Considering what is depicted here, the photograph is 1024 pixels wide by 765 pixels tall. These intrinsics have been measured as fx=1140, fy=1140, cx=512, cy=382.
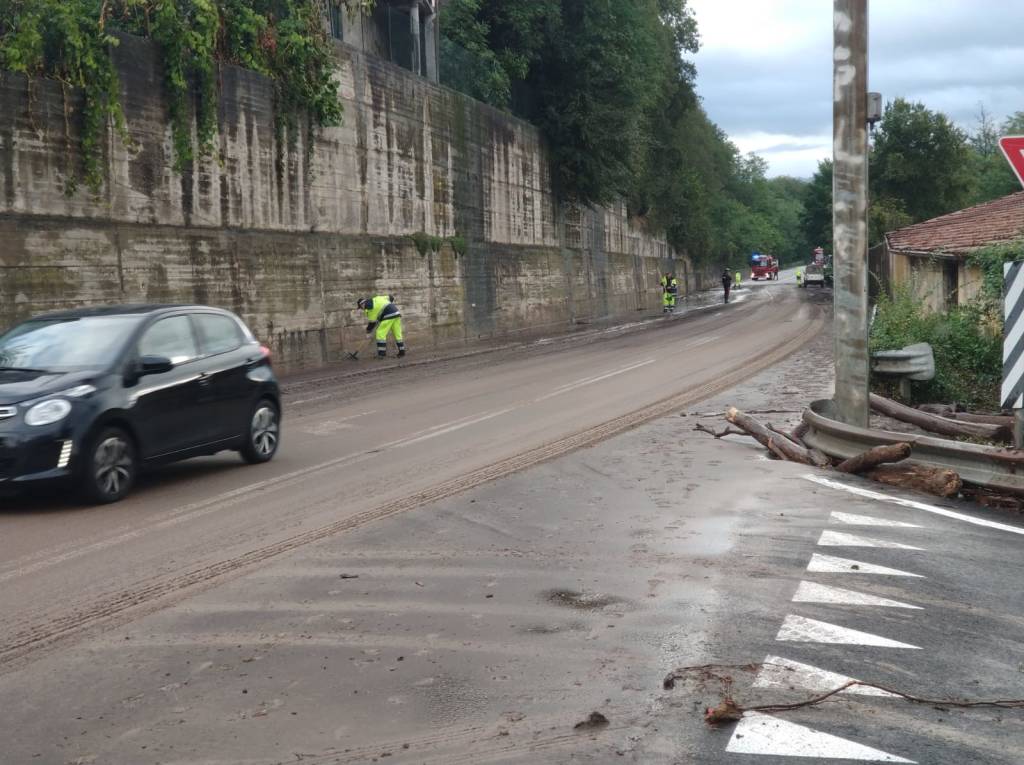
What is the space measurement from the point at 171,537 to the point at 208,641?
250 cm

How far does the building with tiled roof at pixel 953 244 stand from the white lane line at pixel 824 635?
14665mm

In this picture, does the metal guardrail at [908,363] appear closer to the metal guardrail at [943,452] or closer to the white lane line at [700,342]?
the metal guardrail at [943,452]

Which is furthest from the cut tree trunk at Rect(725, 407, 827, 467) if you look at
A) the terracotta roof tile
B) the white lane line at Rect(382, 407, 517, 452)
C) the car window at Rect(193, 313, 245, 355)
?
the terracotta roof tile

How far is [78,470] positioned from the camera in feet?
28.5

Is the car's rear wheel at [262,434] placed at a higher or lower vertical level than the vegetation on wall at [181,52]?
lower

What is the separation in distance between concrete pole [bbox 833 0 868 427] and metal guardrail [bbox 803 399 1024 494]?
2.36 feet

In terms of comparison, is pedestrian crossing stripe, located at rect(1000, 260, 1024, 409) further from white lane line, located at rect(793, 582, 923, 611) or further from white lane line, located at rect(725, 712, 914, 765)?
white lane line, located at rect(725, 712, 914, 765)

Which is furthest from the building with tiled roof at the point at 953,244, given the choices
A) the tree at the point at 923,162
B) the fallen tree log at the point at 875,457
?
the tree at the point at 923,162

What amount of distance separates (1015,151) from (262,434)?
7.13 meters

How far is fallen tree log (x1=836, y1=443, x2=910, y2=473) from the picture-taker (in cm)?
978

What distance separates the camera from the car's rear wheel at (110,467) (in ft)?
28.8

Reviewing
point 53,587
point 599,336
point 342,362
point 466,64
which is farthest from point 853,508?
point 466,64

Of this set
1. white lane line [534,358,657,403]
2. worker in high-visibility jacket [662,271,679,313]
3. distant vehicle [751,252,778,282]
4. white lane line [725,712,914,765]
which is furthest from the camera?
distant vehicle [751,252,778,282]

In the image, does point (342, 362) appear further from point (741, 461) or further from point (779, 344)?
point (741, 461)
